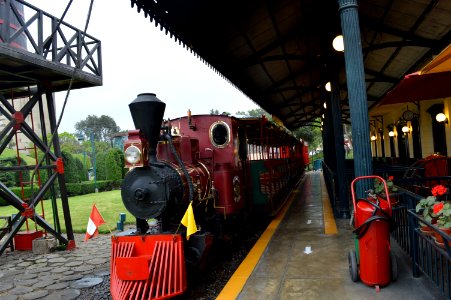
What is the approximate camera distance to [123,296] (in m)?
4.38

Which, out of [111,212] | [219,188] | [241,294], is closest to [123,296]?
[241,294]

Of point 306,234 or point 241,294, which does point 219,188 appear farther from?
point 241,294

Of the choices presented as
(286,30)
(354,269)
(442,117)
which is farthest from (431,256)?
(442,117)

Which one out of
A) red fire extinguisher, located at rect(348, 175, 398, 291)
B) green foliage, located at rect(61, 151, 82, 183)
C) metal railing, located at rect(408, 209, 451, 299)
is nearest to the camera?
metal railing, located at rect(408, 209, 451, 299)

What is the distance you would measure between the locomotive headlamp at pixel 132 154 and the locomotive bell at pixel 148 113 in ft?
0.82

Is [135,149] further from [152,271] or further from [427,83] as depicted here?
[427,83]

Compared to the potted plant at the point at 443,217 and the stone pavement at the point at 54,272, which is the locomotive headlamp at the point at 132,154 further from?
the potted plant at the point at 443,217

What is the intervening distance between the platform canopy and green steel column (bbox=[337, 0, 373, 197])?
2.35m

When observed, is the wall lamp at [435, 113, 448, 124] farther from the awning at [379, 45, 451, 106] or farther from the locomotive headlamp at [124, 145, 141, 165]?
the locomotive headlamp at [124, 145, 141, 165]

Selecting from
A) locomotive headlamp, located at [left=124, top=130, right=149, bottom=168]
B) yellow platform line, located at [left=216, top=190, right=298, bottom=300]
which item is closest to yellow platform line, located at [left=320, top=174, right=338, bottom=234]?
yellow platform line, located at [left=216, top=190, right=298, bottom=300]

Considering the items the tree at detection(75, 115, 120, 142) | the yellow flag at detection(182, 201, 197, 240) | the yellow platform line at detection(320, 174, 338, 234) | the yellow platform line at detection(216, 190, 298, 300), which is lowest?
the yellow platform line at detection(216, 190, 298, 300)

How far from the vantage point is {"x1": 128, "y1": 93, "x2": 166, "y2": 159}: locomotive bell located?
4719 mm

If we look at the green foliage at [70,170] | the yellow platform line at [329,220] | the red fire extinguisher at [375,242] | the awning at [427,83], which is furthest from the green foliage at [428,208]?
the green foliage at [70,170]

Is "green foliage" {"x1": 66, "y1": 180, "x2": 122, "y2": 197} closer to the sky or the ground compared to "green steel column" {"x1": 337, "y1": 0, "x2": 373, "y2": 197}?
closer to the ground
